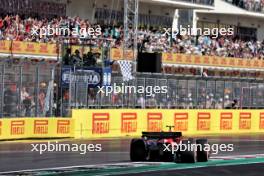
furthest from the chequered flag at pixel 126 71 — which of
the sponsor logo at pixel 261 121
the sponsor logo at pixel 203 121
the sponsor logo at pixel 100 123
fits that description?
the sponsor logo at pixel 261 121

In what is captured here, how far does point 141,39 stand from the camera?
137ft

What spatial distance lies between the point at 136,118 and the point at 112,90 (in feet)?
5.85

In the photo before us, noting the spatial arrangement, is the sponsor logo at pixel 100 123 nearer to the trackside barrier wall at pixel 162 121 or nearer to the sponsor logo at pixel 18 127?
the trackside barrier wall at pixel 162 121

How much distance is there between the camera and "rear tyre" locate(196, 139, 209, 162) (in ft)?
54.3

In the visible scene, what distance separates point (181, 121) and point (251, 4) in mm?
31714

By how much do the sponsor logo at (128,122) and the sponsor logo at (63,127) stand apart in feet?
9.12

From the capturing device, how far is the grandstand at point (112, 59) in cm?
2606

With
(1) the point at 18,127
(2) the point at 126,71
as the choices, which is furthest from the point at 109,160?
(2) the point at 126,71

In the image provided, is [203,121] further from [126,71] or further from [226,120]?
[126,71]

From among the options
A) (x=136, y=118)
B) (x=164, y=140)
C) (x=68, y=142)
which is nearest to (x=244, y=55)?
(x=136, y=118)

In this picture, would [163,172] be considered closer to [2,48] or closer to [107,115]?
[107,115]

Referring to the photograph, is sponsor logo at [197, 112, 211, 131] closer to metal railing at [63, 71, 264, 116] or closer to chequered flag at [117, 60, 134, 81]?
metal railing at [63, 71, 264, 116]

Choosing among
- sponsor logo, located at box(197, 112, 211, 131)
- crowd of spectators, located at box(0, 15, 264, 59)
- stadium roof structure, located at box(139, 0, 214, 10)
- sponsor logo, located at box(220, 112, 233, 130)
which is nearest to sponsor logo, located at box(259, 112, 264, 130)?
sponsor logo, located at box(220, 112, 233, 130)

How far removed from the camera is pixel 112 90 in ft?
94.1
